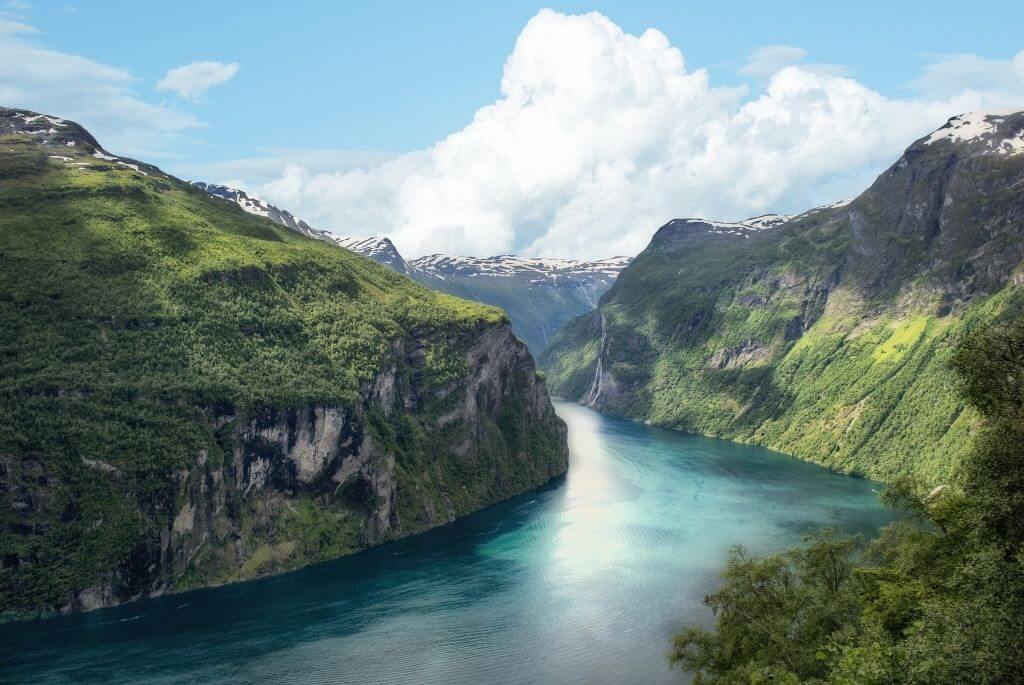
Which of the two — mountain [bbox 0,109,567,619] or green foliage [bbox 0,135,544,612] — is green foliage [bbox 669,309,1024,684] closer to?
mountain [bbox 0,109,567,619]

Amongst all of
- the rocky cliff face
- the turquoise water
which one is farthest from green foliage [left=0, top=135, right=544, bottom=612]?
the turquoise water

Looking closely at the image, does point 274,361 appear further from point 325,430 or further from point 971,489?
point 971,489

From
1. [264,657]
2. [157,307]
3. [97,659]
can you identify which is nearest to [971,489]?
[264,657]

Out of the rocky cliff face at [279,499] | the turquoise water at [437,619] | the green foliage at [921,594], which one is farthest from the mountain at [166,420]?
the green foliage at [921,594]

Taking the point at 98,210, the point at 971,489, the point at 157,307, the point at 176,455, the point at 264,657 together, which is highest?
the point at 98,210

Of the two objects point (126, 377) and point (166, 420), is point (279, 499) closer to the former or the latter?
point (166, 420)
